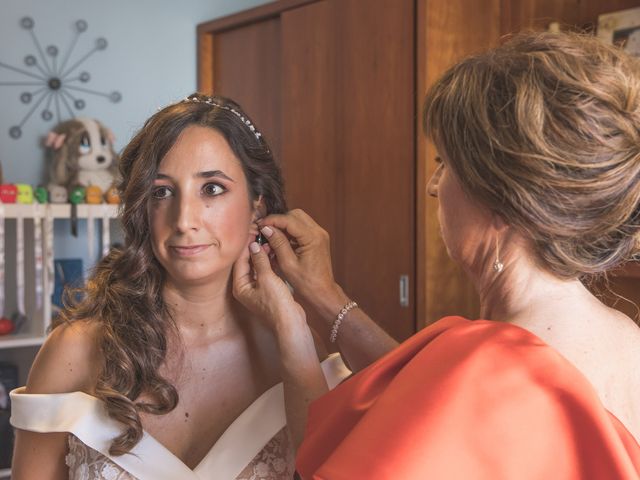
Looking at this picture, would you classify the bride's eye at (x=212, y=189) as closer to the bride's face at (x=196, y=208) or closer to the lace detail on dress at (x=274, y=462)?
the bride's face at (x=196, y=208)

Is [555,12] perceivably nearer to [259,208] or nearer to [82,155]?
[259,208]

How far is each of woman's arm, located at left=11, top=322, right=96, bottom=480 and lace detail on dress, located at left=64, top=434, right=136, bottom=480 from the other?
0.04m

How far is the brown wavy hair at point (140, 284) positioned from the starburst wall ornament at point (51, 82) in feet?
6.69

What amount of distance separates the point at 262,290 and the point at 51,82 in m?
2.30

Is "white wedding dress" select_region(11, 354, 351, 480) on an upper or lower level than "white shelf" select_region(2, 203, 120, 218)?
lower

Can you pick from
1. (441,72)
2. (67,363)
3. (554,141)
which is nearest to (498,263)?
(554,141)

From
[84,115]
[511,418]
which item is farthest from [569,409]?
[84,115]

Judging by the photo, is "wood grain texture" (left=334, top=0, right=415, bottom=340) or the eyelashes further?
"wood grain texture" (left=334, top=0, right=415, bottom=340)

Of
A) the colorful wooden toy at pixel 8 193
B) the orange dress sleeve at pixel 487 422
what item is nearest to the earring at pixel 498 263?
the orange dress sleeve at pixel 487 422

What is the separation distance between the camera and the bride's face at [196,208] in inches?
50.8

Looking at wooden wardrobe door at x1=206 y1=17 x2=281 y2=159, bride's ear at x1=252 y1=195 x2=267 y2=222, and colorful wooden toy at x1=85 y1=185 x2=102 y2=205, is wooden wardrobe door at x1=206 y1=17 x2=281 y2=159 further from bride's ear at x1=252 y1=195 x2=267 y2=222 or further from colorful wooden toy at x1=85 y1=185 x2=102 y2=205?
bride's ear at x1=252 y1=195 x2=267 y2=222

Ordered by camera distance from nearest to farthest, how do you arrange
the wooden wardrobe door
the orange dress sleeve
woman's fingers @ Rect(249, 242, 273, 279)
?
the orange dress sleeve, woman's fingers @ Rect(249, 242, 273, 279), the wooden wardrobe door

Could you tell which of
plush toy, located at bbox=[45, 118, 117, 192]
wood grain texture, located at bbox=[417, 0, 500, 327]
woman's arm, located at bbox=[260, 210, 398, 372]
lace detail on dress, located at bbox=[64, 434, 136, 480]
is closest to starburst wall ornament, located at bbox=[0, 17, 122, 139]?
plush toy, located at bbox=[45, 118, 117, 192]

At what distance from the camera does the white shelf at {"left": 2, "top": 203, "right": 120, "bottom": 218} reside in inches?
106
